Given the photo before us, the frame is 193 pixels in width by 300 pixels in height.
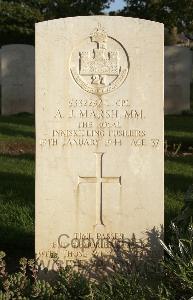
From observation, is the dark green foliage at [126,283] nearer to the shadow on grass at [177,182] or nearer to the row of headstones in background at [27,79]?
the shadow on grass at [177,182]

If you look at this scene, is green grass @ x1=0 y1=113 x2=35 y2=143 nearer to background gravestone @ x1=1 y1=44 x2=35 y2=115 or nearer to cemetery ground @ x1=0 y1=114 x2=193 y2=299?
cemetery ground @ x1=0 y1=114 x2=193 y2=299

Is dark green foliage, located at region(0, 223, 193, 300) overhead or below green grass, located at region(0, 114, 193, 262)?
below

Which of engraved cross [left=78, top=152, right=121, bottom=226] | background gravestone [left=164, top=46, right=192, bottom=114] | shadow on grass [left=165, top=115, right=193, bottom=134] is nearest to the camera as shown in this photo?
engraved cross [left=78, top=152, right=121, bottom=226]

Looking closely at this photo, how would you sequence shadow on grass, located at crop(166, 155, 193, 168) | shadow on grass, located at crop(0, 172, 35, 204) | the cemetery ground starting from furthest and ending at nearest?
shadow on grass, located at crop(166, 155, 193, 168) < shadow on grass, located at crop(0, 172, 35, 204) < the cemetery ground

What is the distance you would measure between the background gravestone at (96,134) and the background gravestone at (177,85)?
43.3 ft

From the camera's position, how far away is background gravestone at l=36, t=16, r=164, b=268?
433 centimetres

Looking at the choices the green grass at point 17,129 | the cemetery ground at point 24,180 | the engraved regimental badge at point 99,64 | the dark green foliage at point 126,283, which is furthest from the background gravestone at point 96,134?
the green grass at point 17,129

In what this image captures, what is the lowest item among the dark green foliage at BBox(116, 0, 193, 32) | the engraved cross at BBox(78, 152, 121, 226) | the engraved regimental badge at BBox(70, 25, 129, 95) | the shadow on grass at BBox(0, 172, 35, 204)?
the shadow on grass at BBox(0, 172, 35, 204)

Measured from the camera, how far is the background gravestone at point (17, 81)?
17.2 m

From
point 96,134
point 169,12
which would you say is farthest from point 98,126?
point 169,12

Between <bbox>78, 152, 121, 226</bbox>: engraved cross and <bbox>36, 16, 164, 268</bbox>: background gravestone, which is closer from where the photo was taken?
<bbox>36, 16, 164, 268</bbox>: background gravestone

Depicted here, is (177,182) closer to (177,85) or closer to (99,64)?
(99,64)

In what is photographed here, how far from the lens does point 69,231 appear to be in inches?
177

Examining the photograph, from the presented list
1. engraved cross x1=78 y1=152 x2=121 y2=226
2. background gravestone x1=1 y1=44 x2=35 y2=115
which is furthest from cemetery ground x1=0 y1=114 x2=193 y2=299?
background gravestone x1=1 y1=44 x2=35 y2=115
